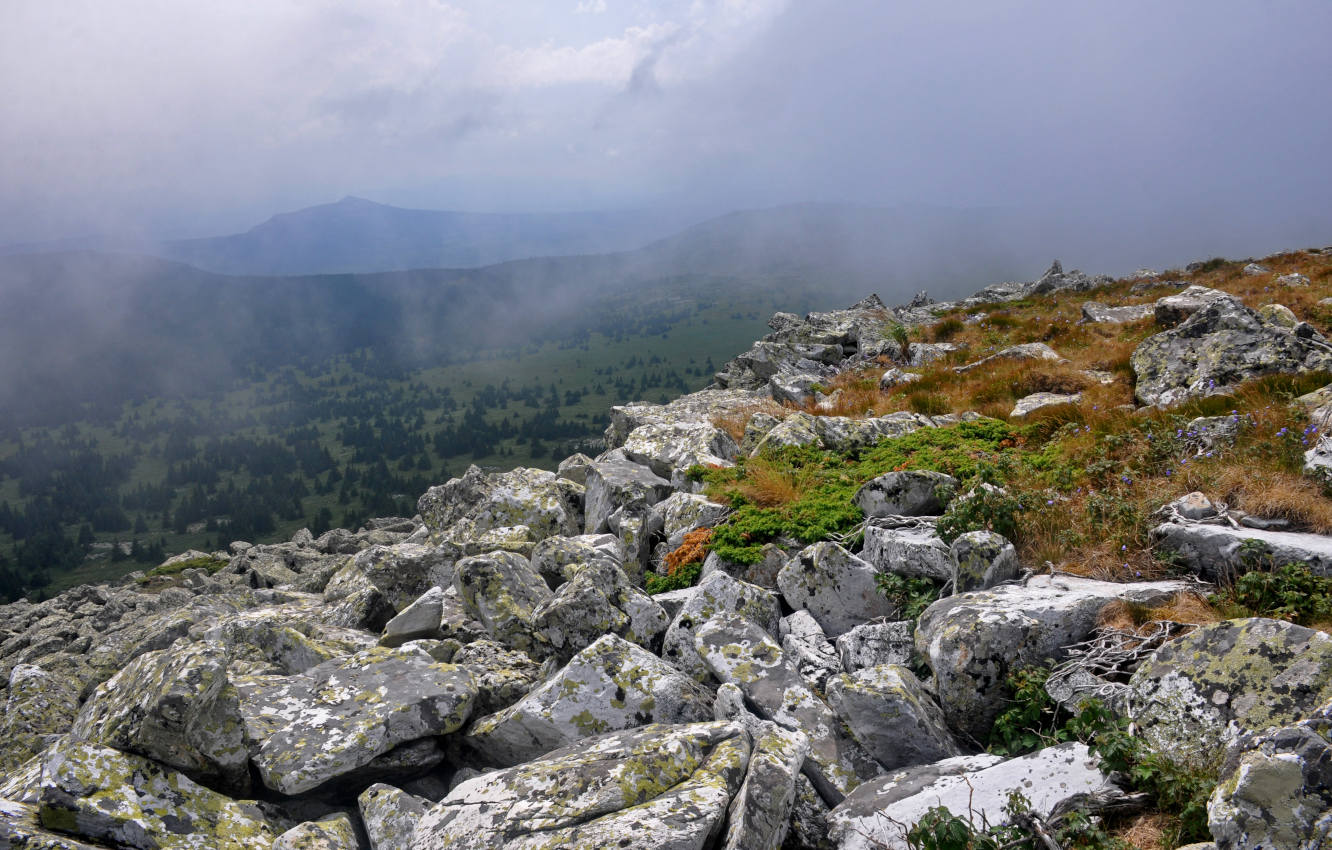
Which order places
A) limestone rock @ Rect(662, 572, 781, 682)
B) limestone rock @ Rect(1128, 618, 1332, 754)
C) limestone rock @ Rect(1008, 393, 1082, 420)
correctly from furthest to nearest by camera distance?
1. limestone rock @ Rect(1008, 393, 1082, 420)
2. limestone rock @ Rect(662, 572, 781, 682)
3. limestone rock @ Rect(1128, 618, 1332, 754)

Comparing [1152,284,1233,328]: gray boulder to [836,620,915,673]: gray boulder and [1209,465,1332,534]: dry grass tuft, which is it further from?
[836,620,915,673]: gray boulder

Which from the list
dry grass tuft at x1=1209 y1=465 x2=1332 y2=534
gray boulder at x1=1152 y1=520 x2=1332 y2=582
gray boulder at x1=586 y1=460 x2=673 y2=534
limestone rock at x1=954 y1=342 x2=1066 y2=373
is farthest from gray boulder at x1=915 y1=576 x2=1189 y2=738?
limestone rock at x1=954 y1=342 x2=1066 y2=373

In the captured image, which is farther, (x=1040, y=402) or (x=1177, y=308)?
(x=1177, y=308)

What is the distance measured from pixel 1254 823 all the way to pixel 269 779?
9380 millimetres

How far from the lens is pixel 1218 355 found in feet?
47.4

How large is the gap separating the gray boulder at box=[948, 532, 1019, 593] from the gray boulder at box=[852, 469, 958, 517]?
1.90 metres

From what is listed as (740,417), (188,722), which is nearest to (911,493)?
(188,722)

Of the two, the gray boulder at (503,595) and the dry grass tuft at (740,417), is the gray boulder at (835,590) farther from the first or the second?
the dry grass tuft at (740,417)

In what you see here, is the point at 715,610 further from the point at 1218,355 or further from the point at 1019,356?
the point at 1019,356

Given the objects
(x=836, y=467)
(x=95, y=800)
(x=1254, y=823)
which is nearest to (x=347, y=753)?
(x=95, y=800)

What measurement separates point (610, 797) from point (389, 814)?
114 inches

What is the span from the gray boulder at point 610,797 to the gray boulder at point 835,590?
3190mm

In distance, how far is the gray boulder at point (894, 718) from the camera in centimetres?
670

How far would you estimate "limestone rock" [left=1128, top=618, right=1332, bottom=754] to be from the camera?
5.09 meters
